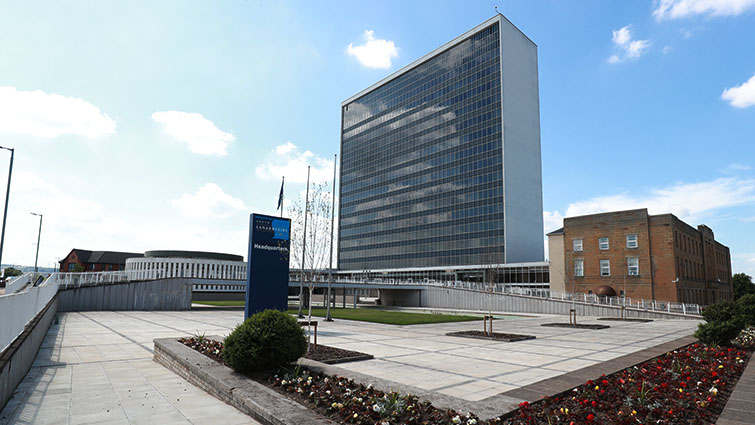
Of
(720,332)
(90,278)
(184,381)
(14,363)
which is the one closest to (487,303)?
(720,332)

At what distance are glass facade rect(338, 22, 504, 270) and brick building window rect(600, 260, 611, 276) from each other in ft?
74.1

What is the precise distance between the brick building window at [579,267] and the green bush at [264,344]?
5380 cm

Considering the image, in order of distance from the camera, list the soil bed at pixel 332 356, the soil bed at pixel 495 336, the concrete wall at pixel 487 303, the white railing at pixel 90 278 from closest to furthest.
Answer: the soil bed at pixel 332 356
the soil bed at pixel 495 336
the white railing at pixel 90 278
the concrete wall at pixel 487 303

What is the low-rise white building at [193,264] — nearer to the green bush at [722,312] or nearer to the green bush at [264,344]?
Result: the green bush at [264,344]

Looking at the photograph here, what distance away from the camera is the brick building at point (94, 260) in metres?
126

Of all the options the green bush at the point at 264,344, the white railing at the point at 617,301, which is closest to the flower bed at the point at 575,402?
the green bush at the point at 264,344

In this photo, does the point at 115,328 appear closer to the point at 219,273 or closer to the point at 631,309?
the point at 631,309

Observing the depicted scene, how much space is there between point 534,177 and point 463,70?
2943 cm

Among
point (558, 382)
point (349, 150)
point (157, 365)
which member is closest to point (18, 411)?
point (157, 365)

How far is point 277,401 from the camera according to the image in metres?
7.12

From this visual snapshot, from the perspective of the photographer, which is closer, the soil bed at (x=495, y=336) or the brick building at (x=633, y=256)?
the soil bed at (x=495, y=336)

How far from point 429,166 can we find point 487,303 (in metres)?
54.7

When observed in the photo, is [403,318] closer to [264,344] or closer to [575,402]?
[264,344]

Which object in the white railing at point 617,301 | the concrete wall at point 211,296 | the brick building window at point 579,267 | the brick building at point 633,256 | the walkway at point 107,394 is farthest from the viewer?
the concrete wall at point 211,296
